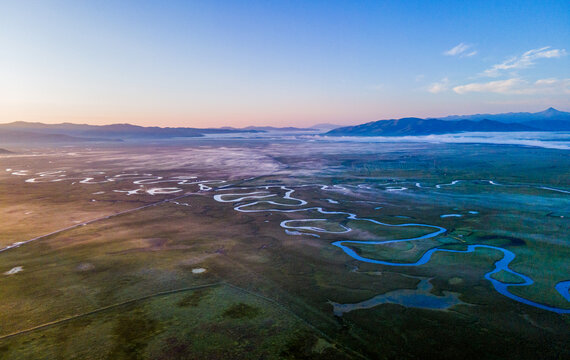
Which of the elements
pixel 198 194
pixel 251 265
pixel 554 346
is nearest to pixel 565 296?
pixel 554 346

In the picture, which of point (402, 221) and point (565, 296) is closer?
point (565, 296)

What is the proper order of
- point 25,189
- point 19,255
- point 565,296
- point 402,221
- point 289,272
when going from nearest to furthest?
point 565,296 → point 289,272 → point 19,255 → point 402,221 → point 25,189

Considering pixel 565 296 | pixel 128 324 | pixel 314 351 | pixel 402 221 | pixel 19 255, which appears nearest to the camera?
pixel 314 351

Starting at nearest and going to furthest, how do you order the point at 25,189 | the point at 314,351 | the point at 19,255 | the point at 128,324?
the point at 314,351, the point at 128,324, the point at 19,255, the point at 25,189

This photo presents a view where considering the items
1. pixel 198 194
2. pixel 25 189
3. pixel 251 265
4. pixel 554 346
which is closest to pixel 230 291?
pixel 251 265

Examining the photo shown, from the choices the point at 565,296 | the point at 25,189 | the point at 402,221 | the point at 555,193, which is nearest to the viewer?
the point at 565,296

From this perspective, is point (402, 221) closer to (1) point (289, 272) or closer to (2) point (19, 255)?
(1) point (289, 272)

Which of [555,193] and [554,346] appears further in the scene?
[555,193]

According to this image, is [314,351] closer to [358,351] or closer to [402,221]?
[358,351]
